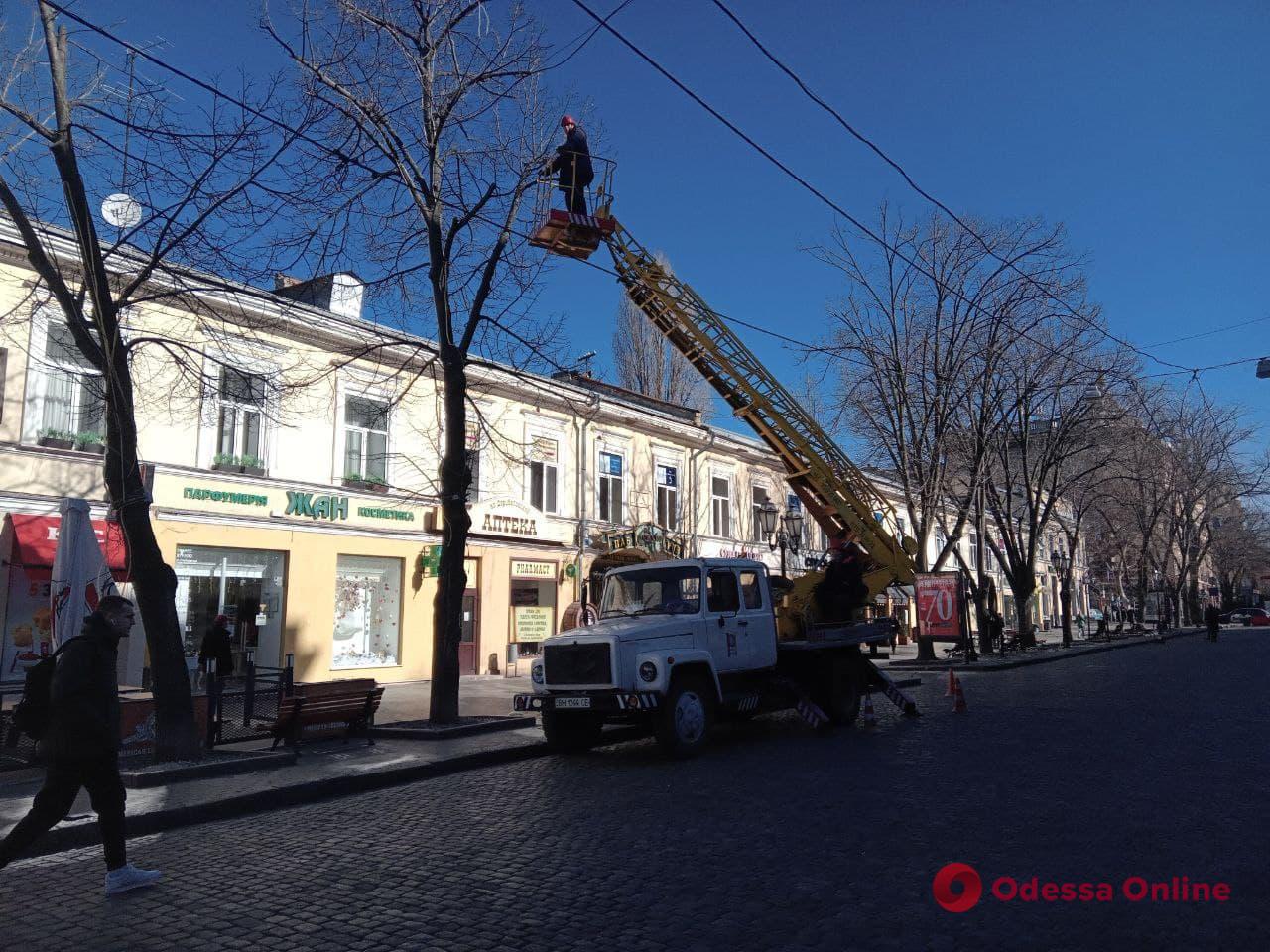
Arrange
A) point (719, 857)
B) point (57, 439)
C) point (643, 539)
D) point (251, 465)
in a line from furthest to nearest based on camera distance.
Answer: point (643, 539) < point (251, 465) < point (57, 439) < point (719, 857)

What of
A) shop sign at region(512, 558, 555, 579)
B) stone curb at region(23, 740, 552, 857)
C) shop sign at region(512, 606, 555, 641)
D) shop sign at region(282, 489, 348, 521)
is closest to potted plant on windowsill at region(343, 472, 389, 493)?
shop sign at region(282, 489, 348, 521)

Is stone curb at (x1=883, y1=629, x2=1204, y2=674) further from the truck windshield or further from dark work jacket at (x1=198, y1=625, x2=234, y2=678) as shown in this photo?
dark work jacket at (x1=198, y1=625, x2=234, y2=678)

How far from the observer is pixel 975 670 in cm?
2542

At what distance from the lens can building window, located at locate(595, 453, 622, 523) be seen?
87.1 ft

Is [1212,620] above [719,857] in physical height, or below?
above

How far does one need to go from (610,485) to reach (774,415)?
39.7 ft

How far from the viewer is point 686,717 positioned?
1080 cm

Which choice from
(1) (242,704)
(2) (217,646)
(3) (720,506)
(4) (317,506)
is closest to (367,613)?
(4) (317,506)

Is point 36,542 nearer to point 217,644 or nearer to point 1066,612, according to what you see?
point 217,644

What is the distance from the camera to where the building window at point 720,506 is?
1212 inches

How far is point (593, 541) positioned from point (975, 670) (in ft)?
37.1

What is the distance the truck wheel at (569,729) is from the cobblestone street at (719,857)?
0.49 metres

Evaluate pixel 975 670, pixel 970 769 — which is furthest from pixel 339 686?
pixel 975 670

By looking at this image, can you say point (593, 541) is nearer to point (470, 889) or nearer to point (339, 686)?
point (339, 686)
